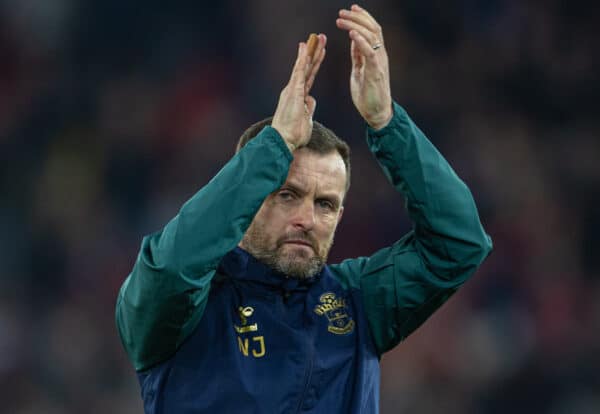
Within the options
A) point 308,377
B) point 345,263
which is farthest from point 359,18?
point 308,377

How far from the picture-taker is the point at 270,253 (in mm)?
2887

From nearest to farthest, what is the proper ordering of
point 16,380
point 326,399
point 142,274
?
1. point 142,274
2. point 326,399
3. point 16,380

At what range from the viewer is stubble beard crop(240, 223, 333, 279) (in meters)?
2.86

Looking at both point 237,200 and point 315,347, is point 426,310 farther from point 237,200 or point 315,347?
point 237,200

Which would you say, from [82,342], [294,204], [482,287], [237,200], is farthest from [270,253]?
[482,287]

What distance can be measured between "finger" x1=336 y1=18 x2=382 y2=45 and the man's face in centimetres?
38

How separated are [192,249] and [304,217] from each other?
47cm

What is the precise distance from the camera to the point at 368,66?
9.16ft

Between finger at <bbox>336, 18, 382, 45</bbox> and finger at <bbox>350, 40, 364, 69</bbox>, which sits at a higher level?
finger at <bbox>336, 18, 382, 45</bbox>

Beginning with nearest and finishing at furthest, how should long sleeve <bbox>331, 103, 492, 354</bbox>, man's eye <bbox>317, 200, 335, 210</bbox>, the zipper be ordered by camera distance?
the zipper → long sleeve <bbox>331, 103, 492, 354</bbox> → man's eye <bbox>317, 200, 335, 210</bbox>

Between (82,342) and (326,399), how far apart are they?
3509mm

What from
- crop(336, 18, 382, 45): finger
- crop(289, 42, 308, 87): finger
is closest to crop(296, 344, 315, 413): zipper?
crop(289, 42, 308, 87): finger

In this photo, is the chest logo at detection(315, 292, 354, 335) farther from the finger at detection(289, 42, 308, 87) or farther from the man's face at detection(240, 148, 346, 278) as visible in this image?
the finger at detection(289, 42, 308, 87)

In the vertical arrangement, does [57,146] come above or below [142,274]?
below
